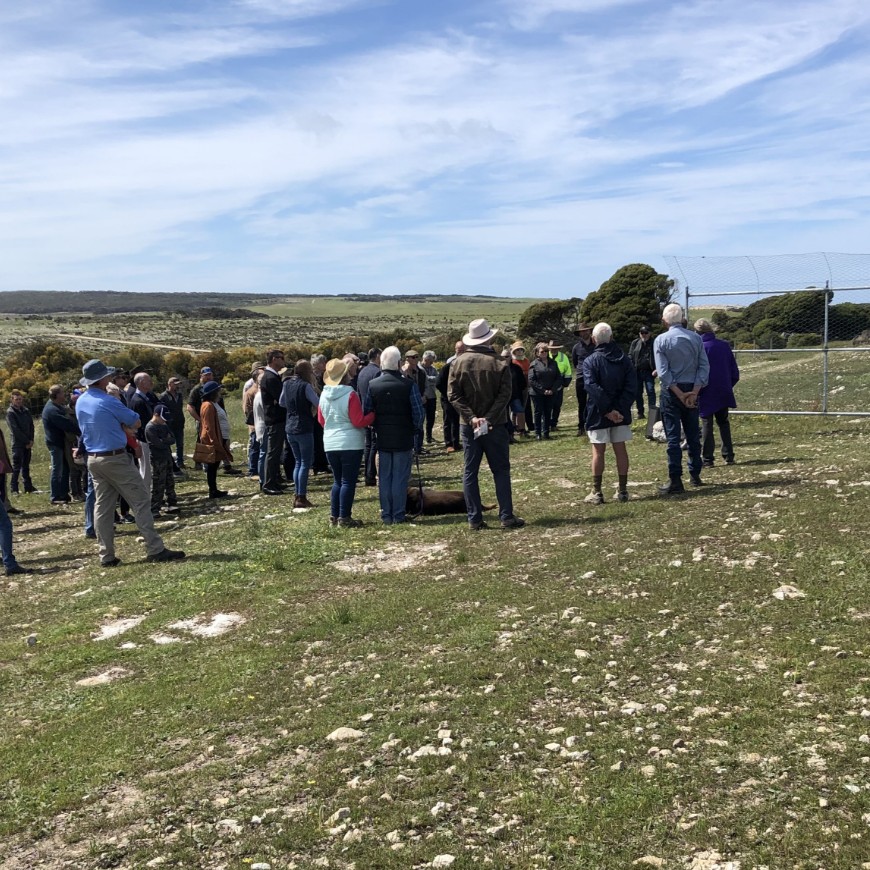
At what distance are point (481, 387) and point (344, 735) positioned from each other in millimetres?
5228

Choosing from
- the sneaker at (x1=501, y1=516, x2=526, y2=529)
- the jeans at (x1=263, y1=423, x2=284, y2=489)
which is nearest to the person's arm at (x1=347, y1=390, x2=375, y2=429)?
the sneaker at (x1=501, y1=516, x2=526, y2=529)

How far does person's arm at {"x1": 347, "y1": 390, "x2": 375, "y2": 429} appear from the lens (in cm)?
1086

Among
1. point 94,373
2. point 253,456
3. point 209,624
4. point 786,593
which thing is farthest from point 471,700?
point 253,456

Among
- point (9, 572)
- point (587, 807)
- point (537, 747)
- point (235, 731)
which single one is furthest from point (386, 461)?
point (587, 807)

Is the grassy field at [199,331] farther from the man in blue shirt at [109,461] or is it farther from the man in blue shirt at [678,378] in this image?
the man in blue shirt at [678,378]

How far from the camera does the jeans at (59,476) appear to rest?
52.2 ft

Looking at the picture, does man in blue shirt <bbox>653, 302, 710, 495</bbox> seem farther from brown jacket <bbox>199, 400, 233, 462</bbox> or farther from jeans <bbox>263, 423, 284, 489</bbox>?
brown jacket <bbox>199, 400, 233, 462</bbox>

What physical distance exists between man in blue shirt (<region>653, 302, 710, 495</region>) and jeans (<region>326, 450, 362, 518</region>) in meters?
3.78

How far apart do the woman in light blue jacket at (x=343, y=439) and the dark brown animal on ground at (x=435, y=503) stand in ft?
2.35

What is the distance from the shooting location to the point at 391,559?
9375 mm

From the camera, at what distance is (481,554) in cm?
903

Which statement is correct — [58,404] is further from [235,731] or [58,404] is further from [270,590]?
[235,731]

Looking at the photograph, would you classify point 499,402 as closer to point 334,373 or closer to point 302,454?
point 334,373

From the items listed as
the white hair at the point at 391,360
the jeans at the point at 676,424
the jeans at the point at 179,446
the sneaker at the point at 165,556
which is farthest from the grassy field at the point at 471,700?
the jeans at the point at 179,446
